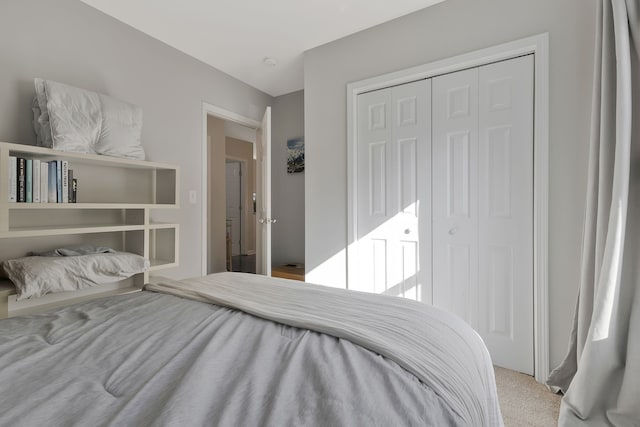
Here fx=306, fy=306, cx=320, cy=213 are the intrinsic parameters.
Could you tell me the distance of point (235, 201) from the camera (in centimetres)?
652

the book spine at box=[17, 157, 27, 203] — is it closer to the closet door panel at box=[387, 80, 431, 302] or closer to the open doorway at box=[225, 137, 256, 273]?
the closet door panel at box=[387, 80, 431, 302]

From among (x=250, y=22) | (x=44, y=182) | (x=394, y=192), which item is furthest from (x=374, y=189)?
(x=44, y=182)

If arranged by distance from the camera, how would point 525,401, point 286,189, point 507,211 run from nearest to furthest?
point 525,401 < point 507,211 < point 286,189

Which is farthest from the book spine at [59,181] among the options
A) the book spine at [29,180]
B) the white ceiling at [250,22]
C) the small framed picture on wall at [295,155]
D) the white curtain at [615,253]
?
the white curtain at [615,253]

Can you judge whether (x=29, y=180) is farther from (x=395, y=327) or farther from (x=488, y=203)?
(x=488, y=203)

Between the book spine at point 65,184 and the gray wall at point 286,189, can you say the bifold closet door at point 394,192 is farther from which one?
the book spine at point 65,184

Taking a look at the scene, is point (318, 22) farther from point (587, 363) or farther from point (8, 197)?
point (587, 363)

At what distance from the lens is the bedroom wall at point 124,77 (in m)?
1.82

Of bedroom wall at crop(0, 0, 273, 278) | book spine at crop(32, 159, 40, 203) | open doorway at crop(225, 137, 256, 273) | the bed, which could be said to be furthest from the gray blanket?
open doorway at crop(225, 137, 256, 273)

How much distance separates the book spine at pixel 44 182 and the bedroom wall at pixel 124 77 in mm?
349

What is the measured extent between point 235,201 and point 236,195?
0.13 m

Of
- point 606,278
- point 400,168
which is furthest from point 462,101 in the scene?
point 606,278

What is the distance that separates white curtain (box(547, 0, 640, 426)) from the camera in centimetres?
141

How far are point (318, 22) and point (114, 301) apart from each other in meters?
2.32
